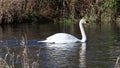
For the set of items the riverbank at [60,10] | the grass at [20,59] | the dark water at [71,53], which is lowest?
the riverbank at [60,10]

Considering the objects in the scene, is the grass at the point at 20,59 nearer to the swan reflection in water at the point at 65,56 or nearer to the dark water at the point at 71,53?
the dark water at the point at 71,53

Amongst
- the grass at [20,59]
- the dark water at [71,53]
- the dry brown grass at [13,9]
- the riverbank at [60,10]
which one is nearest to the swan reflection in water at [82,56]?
the dark water at [71,53]

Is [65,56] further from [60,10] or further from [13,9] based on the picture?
[60,10]

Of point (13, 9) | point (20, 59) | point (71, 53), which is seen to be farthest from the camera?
point (13, 9)

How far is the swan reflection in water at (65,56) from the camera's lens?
13.2 meters

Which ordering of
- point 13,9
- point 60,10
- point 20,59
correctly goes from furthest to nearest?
point 60,10, point 13,9, point 20,59

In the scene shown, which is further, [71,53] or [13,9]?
[13,9]

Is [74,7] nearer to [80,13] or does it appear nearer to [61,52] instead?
[80,13]

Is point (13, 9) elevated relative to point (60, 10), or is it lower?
elevated

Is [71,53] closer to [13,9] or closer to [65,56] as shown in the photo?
[65,56]

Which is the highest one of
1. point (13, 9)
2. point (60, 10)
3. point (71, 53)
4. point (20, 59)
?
point (20, 59)

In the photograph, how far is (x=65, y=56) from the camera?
49.1ft

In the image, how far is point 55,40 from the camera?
63.8 feet

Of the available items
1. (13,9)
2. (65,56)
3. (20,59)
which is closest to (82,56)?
(65,56)
